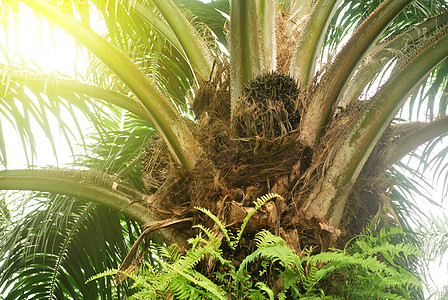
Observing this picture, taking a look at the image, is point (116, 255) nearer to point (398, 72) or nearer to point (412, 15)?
point (398, 72)

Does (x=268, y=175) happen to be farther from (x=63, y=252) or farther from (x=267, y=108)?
(x=63, y=252)

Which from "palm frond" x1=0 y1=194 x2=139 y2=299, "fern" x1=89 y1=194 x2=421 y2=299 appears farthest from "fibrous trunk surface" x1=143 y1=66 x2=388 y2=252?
"palm frond" x1=0 y1=194 x2=139 y2=299

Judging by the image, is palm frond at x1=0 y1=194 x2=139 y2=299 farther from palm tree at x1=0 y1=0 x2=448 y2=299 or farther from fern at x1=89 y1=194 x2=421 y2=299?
fern at x1=89 y1=194 x2=421 y2=299

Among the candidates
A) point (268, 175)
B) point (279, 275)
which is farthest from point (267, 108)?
point (279, 275)

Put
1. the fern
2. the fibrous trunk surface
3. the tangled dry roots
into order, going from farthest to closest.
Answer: the tangled dry roots
the fibrous trunk surface
the fern

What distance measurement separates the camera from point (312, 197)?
5.93 ft

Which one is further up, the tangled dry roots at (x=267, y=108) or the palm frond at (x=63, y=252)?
the tangled dry roots at (x=267, y=108)

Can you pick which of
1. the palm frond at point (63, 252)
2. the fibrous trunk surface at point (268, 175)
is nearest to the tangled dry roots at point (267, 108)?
the fibrous trunk surface at point (268, 175)

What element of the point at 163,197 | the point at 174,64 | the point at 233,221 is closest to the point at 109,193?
the point at 163,197

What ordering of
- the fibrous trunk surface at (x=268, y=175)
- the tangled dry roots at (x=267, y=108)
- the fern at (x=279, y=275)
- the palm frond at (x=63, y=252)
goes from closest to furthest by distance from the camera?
the fern at (x=279, y=275) < the fibrous trunk surface at (x=268, y=175) < the tangled dry roots at (x=267, y=108) < the palm frond at (x=63, y=252)

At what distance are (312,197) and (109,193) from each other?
3.38ft

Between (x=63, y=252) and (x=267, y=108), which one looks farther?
(x=63, y=252)

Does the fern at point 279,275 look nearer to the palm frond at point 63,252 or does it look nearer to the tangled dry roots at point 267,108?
the tangled dry roots at point 267,108

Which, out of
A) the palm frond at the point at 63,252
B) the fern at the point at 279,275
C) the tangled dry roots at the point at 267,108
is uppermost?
the tangled dry roots at the point at 267,108
